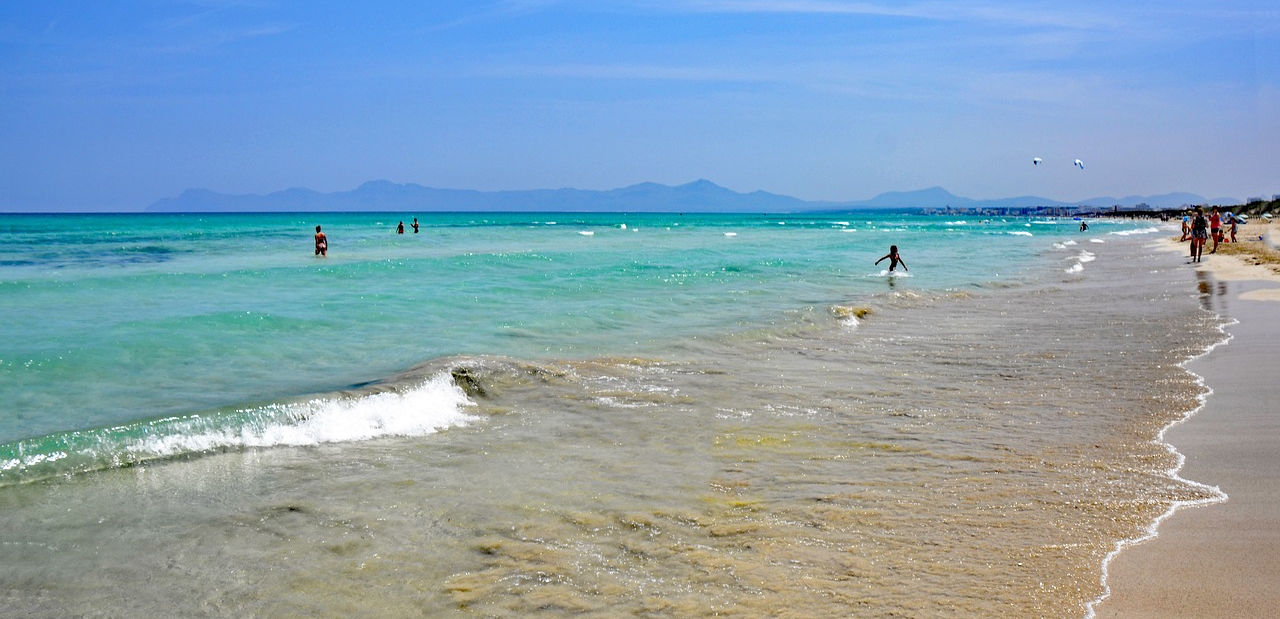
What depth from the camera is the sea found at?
13.7 feet

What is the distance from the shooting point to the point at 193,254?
1508 inches

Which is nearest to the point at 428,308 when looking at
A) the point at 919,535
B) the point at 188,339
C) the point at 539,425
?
the point at 188,339

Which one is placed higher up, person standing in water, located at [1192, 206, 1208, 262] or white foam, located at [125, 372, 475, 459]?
person standing in water, located at [1192, 206, 1208, 262]

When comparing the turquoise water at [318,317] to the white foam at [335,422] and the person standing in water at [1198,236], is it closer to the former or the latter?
the white foam at [335,422]

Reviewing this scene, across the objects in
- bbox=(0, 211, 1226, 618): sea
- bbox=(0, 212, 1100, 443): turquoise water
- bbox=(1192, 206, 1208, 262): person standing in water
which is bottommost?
bbox=(0, 211, 1226, 618): sea

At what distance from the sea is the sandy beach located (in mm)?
151

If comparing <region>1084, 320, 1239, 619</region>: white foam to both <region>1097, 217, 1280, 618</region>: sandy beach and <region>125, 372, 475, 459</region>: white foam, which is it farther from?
<region>125, 372, 475, 459</region>: white foam

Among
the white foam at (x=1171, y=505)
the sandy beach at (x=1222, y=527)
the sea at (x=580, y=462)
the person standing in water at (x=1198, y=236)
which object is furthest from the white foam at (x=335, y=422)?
the person standing in water at (x=1198, y=236)

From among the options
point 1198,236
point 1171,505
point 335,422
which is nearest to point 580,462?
point 335,422

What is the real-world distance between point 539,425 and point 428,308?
916 cm

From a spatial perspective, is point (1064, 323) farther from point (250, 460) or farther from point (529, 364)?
point (250, 460)

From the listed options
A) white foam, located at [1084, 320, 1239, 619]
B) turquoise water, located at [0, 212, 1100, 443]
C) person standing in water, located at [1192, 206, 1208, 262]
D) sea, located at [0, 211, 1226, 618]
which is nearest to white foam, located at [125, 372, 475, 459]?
sea, located at [0, 211, 1226, 618]

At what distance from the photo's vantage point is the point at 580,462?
627 cm

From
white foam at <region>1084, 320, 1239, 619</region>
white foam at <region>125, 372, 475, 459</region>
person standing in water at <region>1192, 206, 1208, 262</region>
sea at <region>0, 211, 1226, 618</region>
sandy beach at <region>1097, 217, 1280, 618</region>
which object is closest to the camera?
sandy beach at <region>1097, 217, 1280, 618</region>
